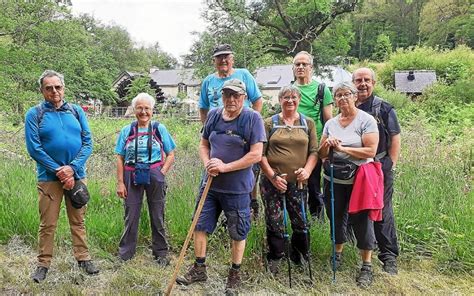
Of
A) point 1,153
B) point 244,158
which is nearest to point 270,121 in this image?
point 244,158

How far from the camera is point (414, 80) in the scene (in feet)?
98.6

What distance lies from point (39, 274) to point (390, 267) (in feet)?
10.3

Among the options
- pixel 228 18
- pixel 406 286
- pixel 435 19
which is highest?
A: pixel 435 19

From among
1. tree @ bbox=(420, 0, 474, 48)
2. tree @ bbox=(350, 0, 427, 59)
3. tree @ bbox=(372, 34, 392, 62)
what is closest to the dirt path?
tree @ bbox=(372, 34, 392, 62)

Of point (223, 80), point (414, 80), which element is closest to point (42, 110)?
point (223, 80)

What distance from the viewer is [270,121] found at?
3.65 m

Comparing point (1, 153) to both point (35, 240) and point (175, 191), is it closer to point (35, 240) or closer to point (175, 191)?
point (35, 240)

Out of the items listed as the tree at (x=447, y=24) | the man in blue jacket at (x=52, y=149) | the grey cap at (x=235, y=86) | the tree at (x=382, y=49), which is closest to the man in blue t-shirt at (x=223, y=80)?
the grey cap at (x=235, y=86)

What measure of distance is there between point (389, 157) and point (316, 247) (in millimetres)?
1105

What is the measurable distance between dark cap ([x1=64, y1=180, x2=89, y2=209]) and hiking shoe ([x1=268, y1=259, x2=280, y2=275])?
1772 millimetres

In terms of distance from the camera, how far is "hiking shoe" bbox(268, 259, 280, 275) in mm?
3754

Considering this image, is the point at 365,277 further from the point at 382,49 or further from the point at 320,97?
the point at 382,49

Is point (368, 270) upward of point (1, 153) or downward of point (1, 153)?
downward

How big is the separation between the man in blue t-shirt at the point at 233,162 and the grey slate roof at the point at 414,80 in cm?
2721
